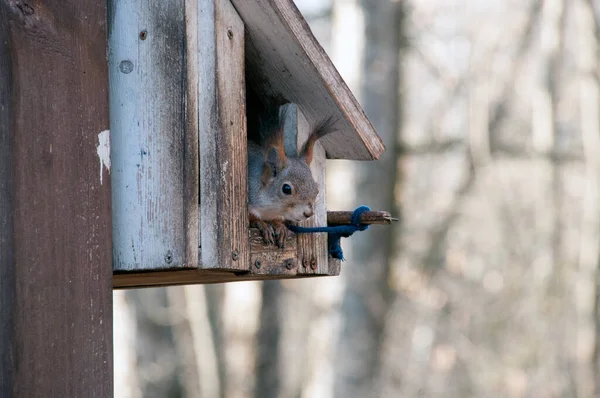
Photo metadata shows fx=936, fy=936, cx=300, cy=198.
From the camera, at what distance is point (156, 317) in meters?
11.9

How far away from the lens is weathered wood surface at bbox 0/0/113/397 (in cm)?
185

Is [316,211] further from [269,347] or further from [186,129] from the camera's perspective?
[269,347]

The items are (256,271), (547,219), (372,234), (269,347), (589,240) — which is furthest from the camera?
(547,219)

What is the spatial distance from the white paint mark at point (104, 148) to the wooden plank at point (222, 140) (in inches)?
12.8

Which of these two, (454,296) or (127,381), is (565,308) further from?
(127,381)

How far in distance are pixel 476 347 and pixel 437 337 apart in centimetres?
47

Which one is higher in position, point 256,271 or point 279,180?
point 279,180

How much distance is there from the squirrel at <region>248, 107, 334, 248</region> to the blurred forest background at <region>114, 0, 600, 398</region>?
6346 millimetres

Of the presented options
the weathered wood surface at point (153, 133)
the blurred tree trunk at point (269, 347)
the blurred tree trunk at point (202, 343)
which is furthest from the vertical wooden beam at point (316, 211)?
the blurred tree trunk at point (202, 343)

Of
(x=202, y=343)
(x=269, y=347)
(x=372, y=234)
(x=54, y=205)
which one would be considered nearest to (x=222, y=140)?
(x=54, y=205)

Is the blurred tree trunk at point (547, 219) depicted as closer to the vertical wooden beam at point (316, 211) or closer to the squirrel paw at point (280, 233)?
the vertical wooden beam at point (316, 211)

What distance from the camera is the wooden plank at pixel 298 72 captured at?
2.60 metres

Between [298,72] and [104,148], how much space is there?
797mm

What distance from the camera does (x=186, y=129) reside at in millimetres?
2379
